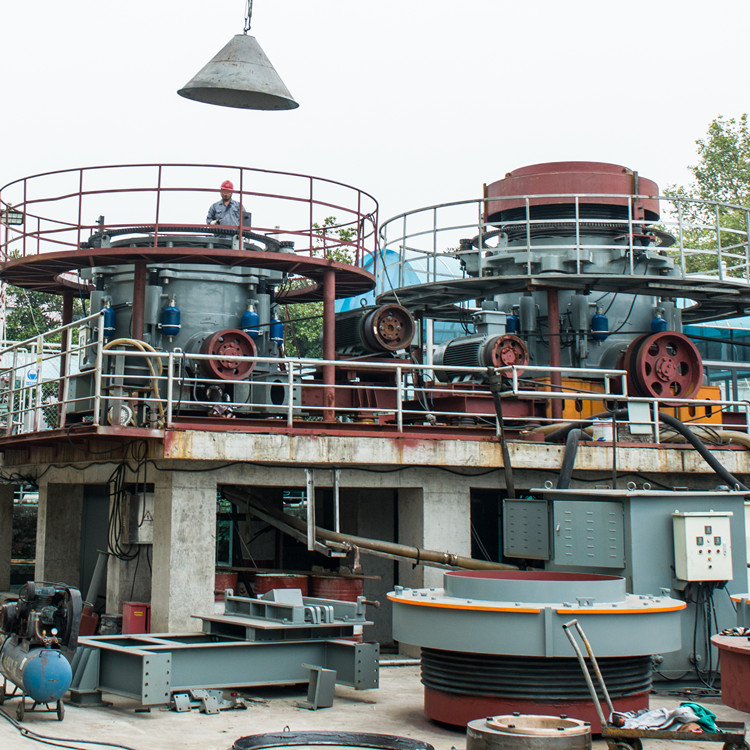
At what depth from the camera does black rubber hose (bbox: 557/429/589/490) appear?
13633 mm

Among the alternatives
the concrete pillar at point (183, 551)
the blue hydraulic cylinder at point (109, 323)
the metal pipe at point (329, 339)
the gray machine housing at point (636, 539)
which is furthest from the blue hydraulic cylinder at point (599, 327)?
the concrete pillar at point (183, 551)

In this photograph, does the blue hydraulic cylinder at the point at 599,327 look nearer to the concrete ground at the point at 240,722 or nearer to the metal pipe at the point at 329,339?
the metal pipe at the point at 329,339

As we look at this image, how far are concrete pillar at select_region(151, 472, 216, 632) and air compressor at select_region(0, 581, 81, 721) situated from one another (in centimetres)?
256

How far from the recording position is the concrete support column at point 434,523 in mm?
14727

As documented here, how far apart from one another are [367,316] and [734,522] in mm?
7199

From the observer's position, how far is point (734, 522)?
12.6 metres

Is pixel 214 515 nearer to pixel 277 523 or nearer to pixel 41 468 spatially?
pixel 277 523

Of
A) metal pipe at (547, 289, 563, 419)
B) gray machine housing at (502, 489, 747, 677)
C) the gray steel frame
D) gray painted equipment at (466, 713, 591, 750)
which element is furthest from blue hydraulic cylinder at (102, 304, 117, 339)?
gray painted equipment at (466, 713, 591, 750)

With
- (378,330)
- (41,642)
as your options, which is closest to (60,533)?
(378,330)

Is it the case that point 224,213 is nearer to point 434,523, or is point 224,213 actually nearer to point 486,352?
point 486,352

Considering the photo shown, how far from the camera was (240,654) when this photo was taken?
11.2 m

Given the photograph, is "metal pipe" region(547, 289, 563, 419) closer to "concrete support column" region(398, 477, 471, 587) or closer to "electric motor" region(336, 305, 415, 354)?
"electric motor" region(336, 305, 415, 354)

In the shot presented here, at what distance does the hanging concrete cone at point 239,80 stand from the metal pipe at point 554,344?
214 inches

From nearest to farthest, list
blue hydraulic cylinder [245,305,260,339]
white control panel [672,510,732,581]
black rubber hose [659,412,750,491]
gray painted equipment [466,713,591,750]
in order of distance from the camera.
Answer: gray painted equipment [466,713,591,750] → white control panel [672,510,732,581] → black rubber hose [659,412,750,491] → blue hydraulic cylinder [245,305,260,339]
